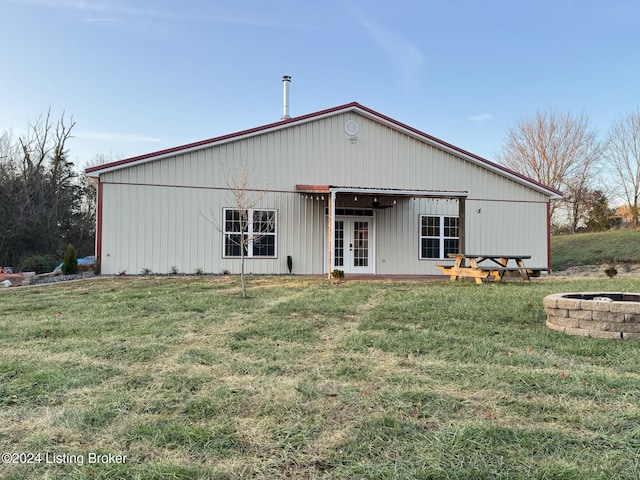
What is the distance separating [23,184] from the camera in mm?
22156

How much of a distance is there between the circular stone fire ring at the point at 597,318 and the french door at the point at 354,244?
9292 millimetres

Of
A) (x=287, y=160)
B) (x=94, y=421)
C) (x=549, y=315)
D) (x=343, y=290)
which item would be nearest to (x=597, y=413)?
(x=549, y=315)

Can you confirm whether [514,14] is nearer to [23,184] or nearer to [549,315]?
[549,315]

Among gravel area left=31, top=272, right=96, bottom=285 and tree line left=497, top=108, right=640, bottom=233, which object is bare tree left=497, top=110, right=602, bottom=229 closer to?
tree line left=497, top=108, right=640, bottom=233

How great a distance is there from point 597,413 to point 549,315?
10.1 ft

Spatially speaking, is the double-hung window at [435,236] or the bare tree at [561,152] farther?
the bare tree at [561,152]

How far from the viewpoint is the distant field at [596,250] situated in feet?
62.9

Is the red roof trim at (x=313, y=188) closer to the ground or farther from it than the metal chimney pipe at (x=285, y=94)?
closer to the ground

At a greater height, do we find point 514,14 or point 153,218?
point 514,14

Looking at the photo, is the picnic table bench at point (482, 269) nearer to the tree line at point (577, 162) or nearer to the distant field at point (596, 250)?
the distant field at point (596, 250)

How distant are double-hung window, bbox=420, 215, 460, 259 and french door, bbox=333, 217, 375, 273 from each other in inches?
78.2

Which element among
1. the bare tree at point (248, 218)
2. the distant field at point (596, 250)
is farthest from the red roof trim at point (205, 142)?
the distant field at point (596, 250)

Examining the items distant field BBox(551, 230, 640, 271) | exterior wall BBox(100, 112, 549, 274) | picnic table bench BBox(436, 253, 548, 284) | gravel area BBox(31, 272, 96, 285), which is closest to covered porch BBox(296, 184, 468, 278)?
exterior wall BBox(100, 112, 549, 274)

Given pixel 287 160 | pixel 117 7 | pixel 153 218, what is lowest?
pixel 153 218
